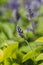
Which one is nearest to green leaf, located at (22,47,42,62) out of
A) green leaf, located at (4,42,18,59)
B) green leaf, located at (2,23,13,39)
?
green leaf, located at (4,42,18,59)

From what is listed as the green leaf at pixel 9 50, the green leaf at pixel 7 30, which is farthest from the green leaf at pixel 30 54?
the green leaf at pixel 7 30

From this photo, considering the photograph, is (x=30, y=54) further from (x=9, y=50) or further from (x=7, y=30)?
(x=7, y=30)

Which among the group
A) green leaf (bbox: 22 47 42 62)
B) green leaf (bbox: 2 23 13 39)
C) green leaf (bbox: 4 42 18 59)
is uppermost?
green leaf (bbox: 4 42 18 59)

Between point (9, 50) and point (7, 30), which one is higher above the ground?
point (9, 50)

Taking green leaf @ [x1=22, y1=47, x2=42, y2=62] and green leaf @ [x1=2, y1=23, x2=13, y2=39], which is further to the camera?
green leaf @ [x1=2, y1=23, x2=13, y2=39]

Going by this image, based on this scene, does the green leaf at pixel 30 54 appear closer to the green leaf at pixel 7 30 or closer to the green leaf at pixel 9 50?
the green leaf at pixel 9 50

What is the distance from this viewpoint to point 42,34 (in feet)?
3.58

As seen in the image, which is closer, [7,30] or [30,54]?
[30,54]

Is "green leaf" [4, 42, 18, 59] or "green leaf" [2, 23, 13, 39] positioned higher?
"green leaf" [4, 42, 18, 59]

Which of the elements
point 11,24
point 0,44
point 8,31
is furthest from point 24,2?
point 0,44

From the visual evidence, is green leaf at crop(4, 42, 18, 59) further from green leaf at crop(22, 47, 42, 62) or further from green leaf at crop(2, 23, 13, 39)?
green leaf at crop(2, 23, 13, 39)

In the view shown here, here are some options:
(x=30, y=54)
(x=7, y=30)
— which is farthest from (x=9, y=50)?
(x=7, y=30)

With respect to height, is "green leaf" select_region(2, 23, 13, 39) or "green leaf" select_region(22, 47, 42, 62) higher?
"green leaf" select_region(22, 47, 42, 62)

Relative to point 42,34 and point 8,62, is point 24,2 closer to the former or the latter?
point 42,34
